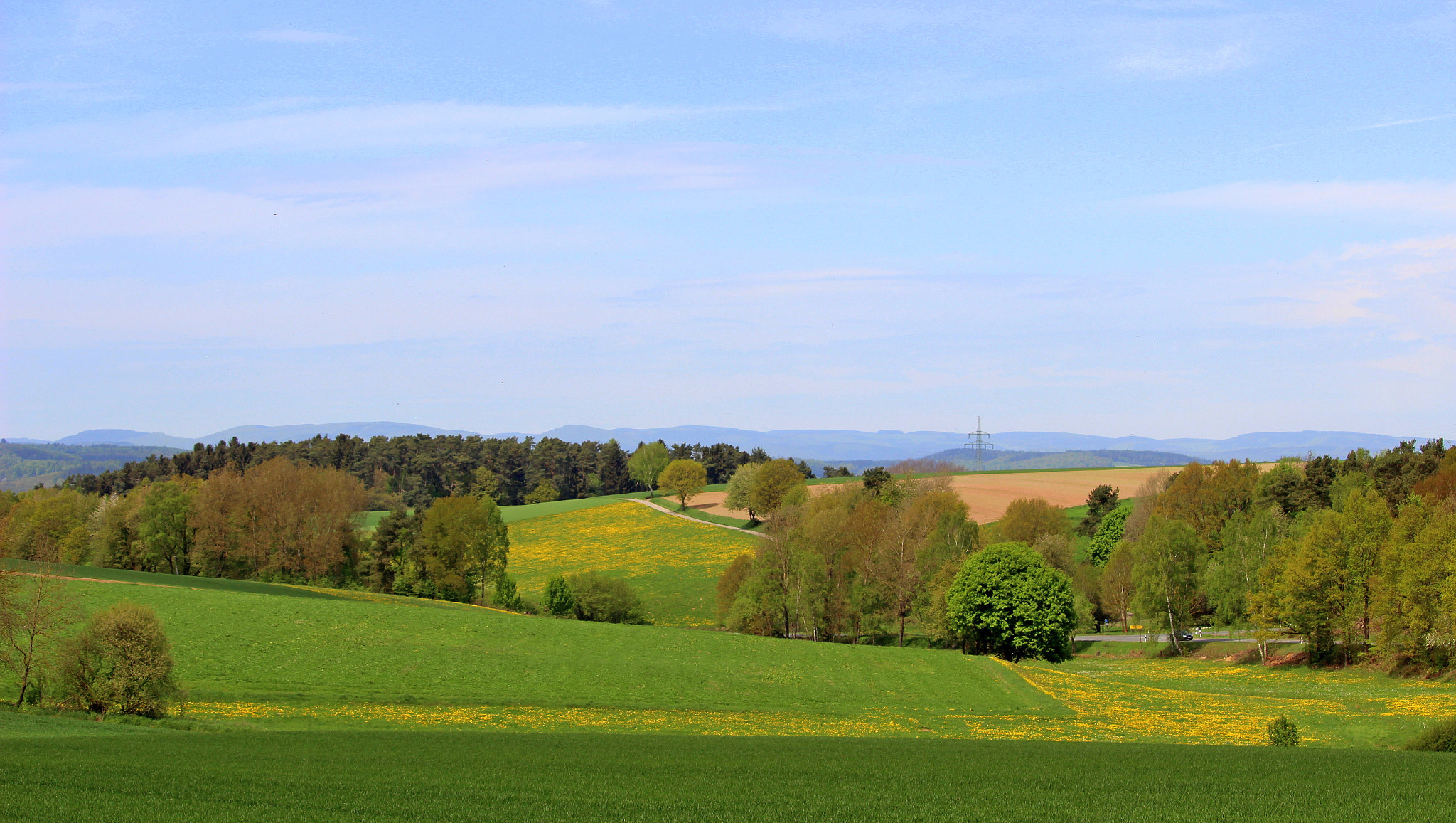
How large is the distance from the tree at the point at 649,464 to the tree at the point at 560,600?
106093mm

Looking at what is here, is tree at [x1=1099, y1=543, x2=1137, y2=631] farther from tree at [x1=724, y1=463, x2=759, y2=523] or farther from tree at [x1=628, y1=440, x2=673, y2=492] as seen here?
tree at [x1=628, y1=440, x2=673, y2=492]

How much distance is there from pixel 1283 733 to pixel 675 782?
23.5m

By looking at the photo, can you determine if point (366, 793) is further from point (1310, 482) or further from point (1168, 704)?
point (1310, 482)

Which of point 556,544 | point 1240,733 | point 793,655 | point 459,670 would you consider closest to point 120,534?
point 556,544

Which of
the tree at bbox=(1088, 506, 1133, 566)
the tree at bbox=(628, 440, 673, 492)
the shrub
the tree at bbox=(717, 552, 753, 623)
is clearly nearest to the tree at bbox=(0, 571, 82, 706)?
the shrub

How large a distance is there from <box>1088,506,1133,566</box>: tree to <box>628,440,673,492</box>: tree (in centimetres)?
9948

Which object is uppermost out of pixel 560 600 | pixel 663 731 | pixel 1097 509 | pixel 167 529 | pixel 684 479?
pixel 684 479

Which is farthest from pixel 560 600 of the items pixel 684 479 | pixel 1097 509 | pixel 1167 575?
pixel 684 479

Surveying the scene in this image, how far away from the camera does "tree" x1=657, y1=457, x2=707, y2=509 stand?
155625mm

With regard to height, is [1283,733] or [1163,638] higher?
[1283,733]

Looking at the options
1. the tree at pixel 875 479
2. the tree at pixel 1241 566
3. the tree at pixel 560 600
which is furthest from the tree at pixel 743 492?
the tree at pixel 1241 566

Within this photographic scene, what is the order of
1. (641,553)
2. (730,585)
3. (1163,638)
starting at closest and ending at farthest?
1. (1163,638)
2. (730,585)
3. (641,553)

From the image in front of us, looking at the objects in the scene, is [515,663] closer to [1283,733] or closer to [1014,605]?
[1283,733]

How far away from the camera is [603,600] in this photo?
3179 inches
